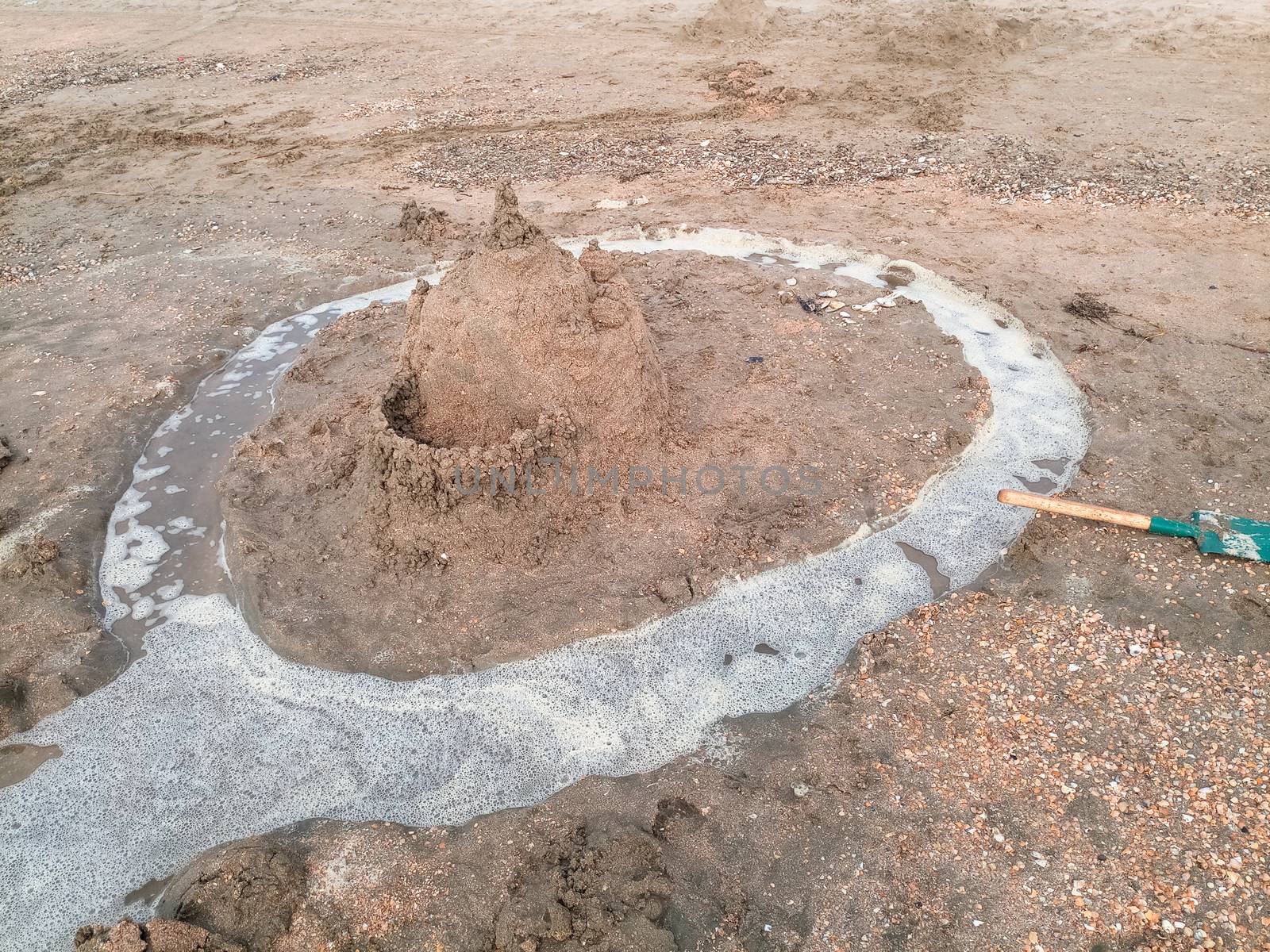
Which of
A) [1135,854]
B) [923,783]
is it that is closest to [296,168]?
[923,783]

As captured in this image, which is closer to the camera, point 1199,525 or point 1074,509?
point 1199,525

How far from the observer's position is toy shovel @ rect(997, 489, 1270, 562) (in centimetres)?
424

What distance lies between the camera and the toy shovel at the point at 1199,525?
424 cm

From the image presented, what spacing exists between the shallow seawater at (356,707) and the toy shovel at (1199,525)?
0.79 ft

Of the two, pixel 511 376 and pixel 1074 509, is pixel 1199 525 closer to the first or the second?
pixel 1074 509

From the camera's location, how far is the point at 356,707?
154 inches

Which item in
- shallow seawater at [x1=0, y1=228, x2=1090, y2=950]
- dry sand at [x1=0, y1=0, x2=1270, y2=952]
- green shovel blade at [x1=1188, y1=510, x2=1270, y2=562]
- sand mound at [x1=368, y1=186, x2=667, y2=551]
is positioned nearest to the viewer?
dry sand at [x1=0, y1=0, x2=1270, y2=952]

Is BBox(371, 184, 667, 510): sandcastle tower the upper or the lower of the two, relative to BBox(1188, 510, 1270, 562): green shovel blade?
upper

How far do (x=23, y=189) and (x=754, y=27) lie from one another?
10711 mm

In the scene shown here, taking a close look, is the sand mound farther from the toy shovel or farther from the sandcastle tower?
the toy shovel

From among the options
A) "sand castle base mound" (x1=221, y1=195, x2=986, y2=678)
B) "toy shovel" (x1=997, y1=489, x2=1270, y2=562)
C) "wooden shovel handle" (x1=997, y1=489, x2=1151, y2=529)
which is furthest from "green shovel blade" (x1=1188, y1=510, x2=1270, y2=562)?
"sand castle base mound" (x1=221, y1=195, x2=986, y2=678)

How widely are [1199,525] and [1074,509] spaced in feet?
2.07

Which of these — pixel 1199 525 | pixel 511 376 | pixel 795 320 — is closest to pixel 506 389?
pixel 511 376

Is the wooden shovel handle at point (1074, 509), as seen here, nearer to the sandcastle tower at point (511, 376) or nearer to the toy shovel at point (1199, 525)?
the toy shovel at point (1199, 525)
